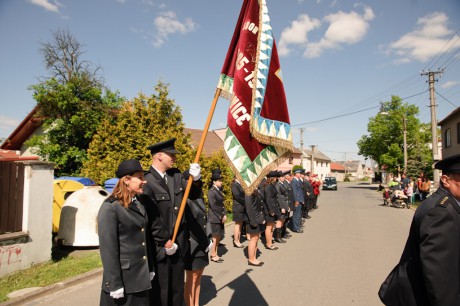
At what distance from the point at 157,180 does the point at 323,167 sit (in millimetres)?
93244

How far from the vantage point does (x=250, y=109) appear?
12.7 ft

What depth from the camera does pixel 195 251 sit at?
4.21 metres

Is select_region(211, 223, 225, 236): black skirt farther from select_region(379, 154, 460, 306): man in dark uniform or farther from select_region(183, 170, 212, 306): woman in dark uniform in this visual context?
select_region(379, 154, 460, 306): man in dark uniform

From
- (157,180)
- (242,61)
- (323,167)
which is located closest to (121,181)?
(157,180)

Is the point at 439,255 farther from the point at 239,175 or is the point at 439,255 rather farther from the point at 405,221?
the point at 405,221

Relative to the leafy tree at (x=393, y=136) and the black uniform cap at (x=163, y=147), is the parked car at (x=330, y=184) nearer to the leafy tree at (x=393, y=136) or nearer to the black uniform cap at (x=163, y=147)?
the leafy tree at (x=393, y=136)

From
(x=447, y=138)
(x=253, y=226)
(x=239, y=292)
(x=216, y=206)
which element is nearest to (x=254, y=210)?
(x=253, y=226)

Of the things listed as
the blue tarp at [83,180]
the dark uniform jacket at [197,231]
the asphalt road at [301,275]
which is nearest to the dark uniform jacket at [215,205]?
the asphalt road at [301,275]

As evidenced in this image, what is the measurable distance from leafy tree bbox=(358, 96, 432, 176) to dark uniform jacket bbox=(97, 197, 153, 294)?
144 ft

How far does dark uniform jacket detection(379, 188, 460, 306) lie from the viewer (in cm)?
215

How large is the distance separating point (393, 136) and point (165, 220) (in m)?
48.6

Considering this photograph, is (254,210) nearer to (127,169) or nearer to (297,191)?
(127,169)

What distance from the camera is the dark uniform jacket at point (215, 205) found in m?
7.14

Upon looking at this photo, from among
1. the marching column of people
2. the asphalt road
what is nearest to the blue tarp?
the asphalt road
